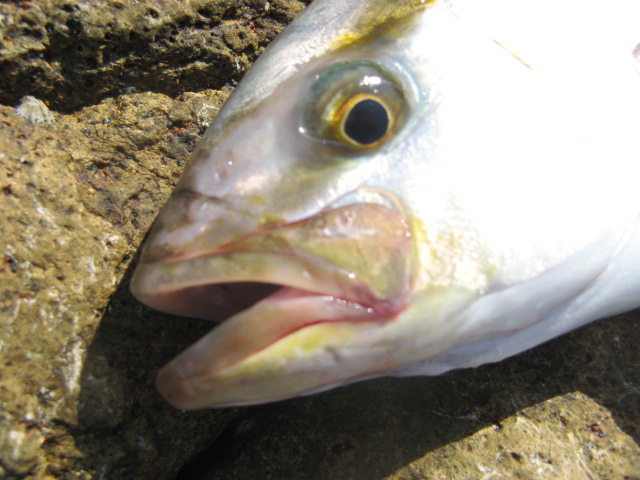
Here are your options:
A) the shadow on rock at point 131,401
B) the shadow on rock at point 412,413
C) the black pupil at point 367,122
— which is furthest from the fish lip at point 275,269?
the shadow on rock at point 412,413

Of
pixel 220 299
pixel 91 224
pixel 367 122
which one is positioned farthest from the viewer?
pixel 91 224

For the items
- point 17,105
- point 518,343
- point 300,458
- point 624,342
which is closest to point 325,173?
point 518,343

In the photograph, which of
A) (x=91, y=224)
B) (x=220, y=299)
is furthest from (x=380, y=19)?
(x=91, y=224)

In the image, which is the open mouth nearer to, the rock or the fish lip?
the fish lip

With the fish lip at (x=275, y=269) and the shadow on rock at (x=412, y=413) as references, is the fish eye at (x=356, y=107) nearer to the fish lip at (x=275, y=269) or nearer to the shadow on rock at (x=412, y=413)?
the fish lip at (x=275, y=269)

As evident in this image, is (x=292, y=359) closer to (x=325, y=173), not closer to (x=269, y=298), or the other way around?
(x=269, y=298)

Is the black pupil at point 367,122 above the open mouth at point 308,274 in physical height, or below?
above

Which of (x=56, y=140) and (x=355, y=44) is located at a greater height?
(x=355, y=44)

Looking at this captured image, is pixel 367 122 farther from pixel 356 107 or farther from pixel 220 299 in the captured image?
pixel 220 299
